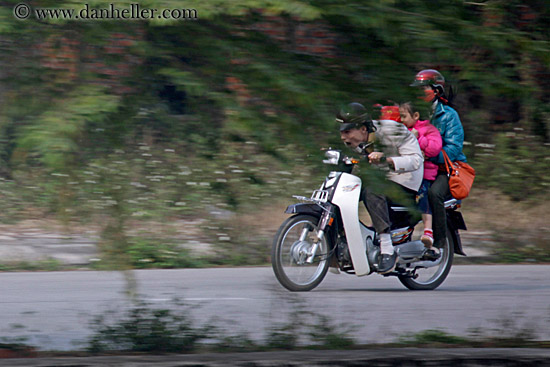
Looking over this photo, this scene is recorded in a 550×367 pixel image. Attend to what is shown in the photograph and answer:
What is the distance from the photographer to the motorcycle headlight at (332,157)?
13.1 feet

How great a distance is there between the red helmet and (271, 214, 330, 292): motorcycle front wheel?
12.2 ft

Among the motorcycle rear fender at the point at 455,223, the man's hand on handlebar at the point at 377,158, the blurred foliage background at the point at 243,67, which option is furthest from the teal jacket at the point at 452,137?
the man's hand on handlebar at the point at 377,158

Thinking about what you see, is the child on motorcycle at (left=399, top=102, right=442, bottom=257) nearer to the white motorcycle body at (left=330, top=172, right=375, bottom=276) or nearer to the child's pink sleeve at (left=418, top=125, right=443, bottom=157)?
the child's pink sleeve at (left=418, top=125, right=443, bottom=157)

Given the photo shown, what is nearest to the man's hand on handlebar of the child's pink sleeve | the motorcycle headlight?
the motorcycle headlight

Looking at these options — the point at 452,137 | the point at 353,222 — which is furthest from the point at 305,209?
the point at 452,137

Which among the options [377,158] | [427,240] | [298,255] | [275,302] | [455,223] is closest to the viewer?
[377,158]

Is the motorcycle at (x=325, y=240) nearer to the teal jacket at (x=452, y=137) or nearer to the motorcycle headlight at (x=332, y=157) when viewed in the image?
the teal jacket at (x=452, y=137)

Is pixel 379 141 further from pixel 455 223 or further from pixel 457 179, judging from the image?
pixel 455 223

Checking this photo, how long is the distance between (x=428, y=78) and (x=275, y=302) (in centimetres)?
353

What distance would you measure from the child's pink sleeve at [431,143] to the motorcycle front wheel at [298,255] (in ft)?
3.79

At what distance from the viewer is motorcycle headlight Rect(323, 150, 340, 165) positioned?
400cm

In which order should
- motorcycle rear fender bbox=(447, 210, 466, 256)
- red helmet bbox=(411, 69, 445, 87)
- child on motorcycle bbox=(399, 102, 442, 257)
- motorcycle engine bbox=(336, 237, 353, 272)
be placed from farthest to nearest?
1. motorcycle rear fender bbox=(447, 210, 466, 256)
2. motorcycle engine bbox=(336, 237, 353, 272)
3. child on motorcycle bbox=(399, 102, 442, 257)
4. red helmet bbox=(411, 69, 445, 87)

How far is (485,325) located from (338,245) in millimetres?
1759

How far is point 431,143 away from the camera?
7.56 meters
